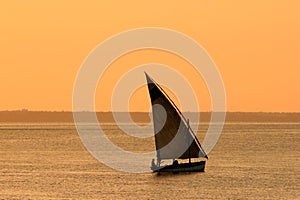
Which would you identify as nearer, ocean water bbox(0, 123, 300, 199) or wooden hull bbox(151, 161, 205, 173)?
ocean water bbox(0, 123, 300, 199)

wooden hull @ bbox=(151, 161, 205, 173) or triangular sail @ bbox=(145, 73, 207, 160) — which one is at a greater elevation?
triangular sail @ bbox=(145, 73, 207, 160)

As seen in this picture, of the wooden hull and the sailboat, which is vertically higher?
the sailboat

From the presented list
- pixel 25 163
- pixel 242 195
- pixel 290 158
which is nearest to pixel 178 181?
pixel 242 195

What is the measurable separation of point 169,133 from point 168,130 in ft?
1.15

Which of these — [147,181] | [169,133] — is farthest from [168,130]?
[147,181]

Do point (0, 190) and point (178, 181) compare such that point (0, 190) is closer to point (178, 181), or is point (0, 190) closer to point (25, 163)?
point (178, 181)

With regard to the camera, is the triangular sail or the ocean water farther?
the triangular sail

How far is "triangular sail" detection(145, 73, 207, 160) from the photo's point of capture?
88.9m

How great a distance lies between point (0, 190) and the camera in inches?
3236

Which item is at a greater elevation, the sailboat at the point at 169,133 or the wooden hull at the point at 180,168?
the sailboat at the point at 169,133

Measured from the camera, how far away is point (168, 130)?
89.8 meters

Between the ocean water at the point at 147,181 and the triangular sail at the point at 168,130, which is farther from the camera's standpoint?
the triangular sail at the point at 168,130

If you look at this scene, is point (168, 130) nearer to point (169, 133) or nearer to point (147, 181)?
point (169, 133)

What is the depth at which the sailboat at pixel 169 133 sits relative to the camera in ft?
292
